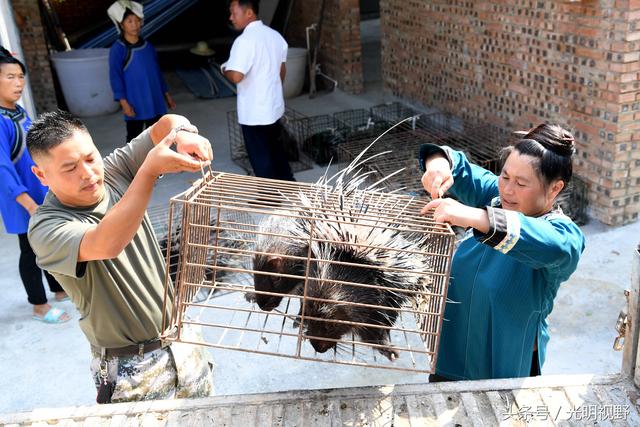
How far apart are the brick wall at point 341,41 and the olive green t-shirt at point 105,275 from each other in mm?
5905

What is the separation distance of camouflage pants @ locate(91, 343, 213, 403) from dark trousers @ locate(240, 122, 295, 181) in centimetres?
296

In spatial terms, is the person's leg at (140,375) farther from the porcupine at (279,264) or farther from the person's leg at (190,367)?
the porcupine at (279,264)

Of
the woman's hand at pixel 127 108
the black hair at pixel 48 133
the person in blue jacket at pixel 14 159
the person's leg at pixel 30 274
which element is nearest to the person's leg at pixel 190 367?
the black hair at pixel 48 133

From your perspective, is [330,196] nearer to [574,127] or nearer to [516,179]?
[516,179]

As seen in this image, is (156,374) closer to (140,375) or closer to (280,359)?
(140,375)

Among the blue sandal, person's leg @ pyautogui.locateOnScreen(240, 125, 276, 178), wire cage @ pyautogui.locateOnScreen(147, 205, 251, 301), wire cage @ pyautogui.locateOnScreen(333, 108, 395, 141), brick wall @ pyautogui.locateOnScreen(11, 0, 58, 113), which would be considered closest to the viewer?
wire cage @ pyautogui.locateOnScreen(147, 205, 251, 301)

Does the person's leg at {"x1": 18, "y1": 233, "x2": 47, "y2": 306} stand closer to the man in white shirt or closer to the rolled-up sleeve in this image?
the man in white shirt

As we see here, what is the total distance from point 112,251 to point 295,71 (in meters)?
6.53

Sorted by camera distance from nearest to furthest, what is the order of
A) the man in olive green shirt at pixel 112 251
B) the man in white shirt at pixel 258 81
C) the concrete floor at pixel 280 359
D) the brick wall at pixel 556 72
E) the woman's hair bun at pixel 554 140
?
the man in olive green shirt at pixel 112 251, the woman's hair bun at pixel 554 140, the concrete floor at pixel 280 359, the brick wall at pixel 556 72, the man in white shirt at pixel 258 81

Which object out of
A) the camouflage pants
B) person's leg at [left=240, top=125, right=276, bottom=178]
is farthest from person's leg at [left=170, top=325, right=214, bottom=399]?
person's leg at [left=240, top=125, right=276, bottom=178]

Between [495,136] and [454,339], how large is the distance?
11.6ft

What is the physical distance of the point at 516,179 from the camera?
5.81 ft

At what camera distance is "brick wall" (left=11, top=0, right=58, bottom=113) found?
6973 millimetres

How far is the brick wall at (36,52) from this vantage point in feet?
22.9
